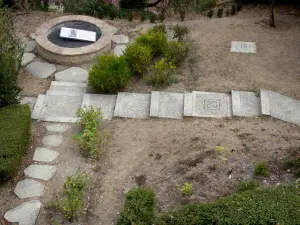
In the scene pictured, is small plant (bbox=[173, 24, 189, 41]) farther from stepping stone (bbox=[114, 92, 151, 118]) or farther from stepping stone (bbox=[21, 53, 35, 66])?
stepping stone (bbox=[21, 53, 35, 66])

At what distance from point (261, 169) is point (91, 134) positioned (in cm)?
257

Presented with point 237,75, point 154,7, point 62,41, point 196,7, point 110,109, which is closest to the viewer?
point 110,109

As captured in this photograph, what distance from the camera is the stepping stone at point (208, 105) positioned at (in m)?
8.20

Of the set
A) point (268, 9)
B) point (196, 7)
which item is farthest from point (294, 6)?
point (196, 7)

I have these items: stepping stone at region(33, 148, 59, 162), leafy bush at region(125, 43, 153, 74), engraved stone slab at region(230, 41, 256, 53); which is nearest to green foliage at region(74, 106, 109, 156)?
stepping stone at region(33, 148, 59, 162)

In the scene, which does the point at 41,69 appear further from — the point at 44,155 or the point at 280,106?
the point at 280,106

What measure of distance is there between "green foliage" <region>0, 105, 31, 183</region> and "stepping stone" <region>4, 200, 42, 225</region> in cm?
53

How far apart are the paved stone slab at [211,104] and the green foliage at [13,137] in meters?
2.76

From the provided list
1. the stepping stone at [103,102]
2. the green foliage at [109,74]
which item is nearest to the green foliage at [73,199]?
the stepping stone at [103,102]

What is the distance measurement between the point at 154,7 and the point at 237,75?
6.01 meters

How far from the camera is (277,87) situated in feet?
28.8

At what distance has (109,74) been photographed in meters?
8.54

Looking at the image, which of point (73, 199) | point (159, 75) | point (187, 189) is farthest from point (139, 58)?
point (73, 199)

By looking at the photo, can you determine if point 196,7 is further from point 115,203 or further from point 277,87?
point 115,203
